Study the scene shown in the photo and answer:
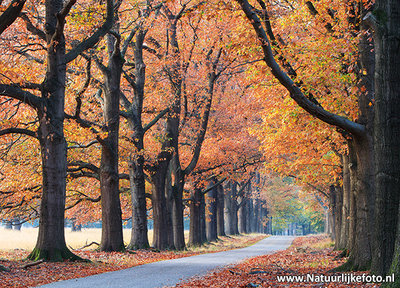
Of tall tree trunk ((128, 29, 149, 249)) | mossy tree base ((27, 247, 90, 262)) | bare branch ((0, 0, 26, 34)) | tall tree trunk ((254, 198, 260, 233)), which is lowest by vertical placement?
tall tree trunk ((254, 198, 260, 233))

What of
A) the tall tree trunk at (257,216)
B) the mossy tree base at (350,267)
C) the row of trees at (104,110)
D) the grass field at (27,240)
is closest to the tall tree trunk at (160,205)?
the row of trees at (104,110)

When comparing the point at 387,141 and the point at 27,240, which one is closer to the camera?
the point at 387,141

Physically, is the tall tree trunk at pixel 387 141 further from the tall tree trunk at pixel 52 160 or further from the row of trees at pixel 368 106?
the tall tree trunk at pixel 52 160

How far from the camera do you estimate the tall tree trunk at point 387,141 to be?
28.6 feet

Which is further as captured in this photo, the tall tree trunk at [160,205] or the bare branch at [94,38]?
the tall tree trunk at [160,205]

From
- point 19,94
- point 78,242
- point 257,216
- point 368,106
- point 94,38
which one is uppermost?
point 94,38

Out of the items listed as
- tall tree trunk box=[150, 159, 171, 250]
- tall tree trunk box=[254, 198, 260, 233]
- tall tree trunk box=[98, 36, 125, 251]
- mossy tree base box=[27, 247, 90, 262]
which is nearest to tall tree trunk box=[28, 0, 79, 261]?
mossy tree base box=[27, 247, 90, 262]

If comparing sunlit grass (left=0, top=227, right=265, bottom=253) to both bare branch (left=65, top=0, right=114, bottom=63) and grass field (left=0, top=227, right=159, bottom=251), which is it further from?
bare branch (left=65, top=0, right=114, bottom=63)

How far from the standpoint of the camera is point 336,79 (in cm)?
1469

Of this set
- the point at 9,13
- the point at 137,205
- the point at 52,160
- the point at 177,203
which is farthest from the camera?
the point at 177,203

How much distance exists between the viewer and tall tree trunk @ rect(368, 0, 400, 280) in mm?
8719

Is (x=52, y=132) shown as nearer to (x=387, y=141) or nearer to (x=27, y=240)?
(x=387, y=141)

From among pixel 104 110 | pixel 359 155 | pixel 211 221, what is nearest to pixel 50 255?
pixel 104 110

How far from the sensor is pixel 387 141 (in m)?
8.77
